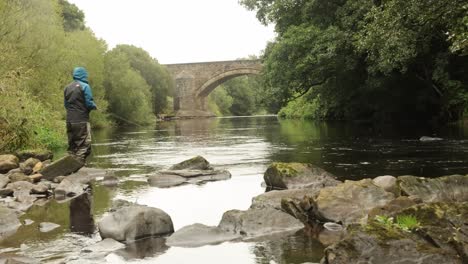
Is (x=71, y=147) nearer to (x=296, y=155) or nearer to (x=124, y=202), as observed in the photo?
(x=124, y=202)

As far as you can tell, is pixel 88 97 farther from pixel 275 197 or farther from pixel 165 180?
pixel 275 197

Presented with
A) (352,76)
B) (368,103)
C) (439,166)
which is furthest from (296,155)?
(368,103)

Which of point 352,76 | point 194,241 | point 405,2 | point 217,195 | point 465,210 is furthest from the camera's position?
point 352,76

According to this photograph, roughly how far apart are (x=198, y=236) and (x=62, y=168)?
5444 millimetres

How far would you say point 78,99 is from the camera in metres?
11.2

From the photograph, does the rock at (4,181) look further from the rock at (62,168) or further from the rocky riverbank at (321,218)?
the rock at (62,168)

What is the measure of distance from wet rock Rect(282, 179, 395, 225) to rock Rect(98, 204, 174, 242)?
5.81 feet

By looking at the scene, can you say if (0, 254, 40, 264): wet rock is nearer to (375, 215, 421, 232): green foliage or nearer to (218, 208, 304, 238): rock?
(218, 208, 304, 238): rock

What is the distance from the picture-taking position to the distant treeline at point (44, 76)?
14.6m

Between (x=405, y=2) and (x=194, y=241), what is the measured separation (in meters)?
13.1

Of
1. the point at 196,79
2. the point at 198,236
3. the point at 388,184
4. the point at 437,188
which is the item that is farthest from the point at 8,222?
the point at 196,79

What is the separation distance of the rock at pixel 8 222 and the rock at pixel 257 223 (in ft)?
8.46

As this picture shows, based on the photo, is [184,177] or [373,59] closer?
[184,177]

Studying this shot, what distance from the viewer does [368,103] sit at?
3100 centimetres
